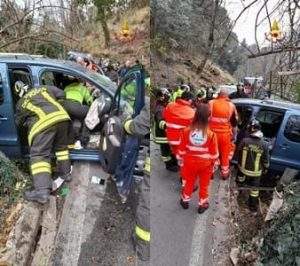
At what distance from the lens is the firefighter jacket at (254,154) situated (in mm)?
1563

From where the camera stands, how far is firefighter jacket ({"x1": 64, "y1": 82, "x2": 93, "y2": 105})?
2.31m

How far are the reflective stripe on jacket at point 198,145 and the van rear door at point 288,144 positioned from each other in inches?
7.9

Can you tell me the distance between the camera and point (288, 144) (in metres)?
1.54

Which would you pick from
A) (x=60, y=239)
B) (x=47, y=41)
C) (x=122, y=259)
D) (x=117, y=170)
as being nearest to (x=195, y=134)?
(x=117, y=170)

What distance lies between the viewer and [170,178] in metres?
1.62

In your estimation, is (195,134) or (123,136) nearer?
(195,134)

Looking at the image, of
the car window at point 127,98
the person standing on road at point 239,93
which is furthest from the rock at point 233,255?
the car window at point 127,98

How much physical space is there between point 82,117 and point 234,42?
972 mm

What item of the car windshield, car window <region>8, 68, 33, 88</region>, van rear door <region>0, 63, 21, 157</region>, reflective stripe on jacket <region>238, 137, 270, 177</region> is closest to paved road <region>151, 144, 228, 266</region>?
reflective stripe on jacket <region>238, 137, 270, 177</region>

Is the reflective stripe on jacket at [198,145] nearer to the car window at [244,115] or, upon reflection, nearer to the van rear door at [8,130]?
the car window at [244,115]

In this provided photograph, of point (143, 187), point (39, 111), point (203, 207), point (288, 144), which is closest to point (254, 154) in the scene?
point (288, 144)

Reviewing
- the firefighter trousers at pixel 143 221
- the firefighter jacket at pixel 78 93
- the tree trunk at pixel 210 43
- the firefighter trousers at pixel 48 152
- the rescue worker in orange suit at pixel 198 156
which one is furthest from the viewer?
the firefighter jacket at pixel 78 93

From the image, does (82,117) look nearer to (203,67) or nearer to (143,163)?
(143,163)

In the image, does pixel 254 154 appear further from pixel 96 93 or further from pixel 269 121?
pixel 96 93
